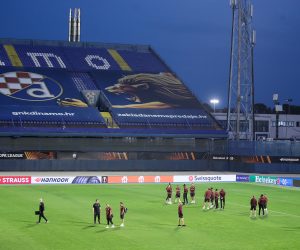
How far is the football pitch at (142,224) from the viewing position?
32.2m

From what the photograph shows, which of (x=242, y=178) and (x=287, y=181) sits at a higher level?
(x=242, y=178)

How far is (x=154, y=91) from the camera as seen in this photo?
327 ft

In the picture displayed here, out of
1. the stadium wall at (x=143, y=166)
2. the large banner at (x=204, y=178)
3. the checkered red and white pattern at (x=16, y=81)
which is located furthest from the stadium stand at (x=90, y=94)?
the large banner at (x=204, y=178)

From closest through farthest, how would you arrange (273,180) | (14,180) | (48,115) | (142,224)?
(142,224) → (14,180) → (273,180) → (48,115)

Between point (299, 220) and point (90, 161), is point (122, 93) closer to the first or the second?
point (90, 161)

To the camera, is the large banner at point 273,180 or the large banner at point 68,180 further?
the large banner at point 273,180

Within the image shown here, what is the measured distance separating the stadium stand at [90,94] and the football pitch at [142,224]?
28.0 metres

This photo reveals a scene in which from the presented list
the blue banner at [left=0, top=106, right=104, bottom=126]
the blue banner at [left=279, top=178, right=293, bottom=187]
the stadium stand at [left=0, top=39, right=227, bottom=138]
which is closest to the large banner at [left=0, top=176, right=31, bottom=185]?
the stadium stand at [left=0, top=39, right=227, bottom=138]

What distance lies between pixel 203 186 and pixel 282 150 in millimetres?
21610

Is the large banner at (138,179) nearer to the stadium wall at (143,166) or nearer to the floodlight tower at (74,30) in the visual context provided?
the stadium wall at (143,166)

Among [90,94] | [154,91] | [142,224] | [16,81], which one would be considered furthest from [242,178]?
[16,81]

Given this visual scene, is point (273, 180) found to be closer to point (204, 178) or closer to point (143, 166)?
point (204, 178)

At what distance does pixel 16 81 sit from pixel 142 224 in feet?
197

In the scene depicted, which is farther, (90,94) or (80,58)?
(80,58)
